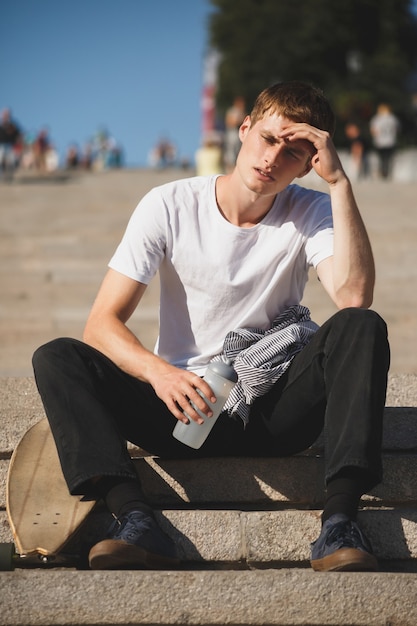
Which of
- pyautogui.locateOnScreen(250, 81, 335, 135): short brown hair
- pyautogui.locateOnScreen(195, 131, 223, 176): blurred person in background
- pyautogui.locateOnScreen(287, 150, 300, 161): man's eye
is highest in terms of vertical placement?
pyautogui.locateOnScreen(250, 81, 335, 135): short brown hair

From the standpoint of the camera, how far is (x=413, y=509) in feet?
9.66

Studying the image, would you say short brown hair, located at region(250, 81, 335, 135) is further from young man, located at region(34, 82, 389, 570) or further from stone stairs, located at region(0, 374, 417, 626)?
stone stairs, located at region(0, 374, 417, 626)

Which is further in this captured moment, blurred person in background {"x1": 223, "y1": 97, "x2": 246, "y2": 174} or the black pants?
blurred person in background {"x1": 223, "y1": 97, "x2": 246, "y2": 174}

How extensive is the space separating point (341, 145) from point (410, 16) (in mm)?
7049

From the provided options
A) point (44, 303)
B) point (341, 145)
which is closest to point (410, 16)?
point (341, 145)

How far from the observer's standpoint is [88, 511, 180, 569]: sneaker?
2473mm

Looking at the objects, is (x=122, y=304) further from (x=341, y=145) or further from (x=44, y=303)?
(x=341, y=145)

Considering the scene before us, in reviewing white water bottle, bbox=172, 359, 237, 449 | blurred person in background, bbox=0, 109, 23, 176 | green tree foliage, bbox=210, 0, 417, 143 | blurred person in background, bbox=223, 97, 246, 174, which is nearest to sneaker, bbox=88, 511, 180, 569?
white water bottle, bbox=172, 359, 237, 449

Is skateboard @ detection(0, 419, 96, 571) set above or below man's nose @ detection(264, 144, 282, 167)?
below

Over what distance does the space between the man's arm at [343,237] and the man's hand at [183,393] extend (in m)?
0.60

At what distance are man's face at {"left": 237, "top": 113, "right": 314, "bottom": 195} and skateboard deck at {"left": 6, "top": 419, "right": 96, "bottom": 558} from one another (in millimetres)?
1008

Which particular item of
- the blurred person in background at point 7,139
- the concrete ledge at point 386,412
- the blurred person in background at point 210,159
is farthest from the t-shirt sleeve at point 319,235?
the blurred person in background at point 7,139

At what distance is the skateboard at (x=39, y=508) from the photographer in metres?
2.65

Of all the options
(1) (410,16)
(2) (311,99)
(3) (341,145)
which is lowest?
(3) (341,145)
